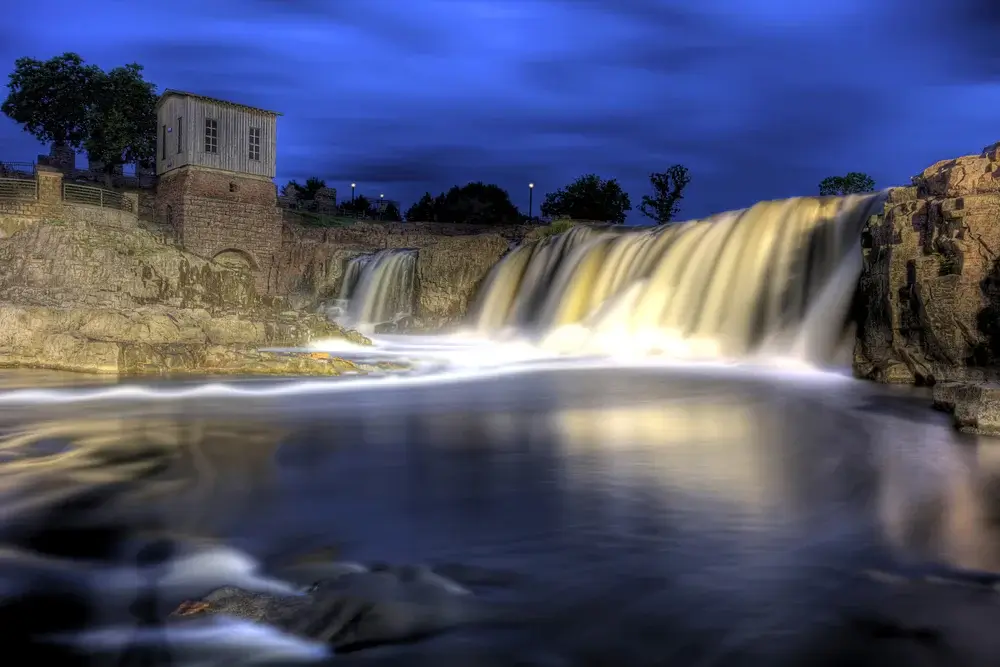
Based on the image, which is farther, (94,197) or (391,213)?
(391,213)

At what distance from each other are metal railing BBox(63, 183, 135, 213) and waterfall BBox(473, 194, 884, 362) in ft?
47.8

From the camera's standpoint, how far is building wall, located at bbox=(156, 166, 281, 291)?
84.0ft

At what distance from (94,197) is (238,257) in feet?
16.3

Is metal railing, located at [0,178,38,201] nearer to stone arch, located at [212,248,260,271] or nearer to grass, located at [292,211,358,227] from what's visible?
stone arch, located at [212,248,260,271]

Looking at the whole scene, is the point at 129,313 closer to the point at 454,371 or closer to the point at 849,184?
the point at 454,371

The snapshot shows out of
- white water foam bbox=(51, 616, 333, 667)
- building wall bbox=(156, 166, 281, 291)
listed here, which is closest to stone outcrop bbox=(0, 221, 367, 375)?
white water foam bbox=(51, 616, 333, 667)

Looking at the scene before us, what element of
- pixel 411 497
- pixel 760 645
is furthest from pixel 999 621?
pixel 411 497

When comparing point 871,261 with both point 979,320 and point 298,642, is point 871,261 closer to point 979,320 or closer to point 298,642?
point 979,320

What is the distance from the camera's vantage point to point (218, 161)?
26047 mm

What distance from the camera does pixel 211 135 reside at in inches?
1020

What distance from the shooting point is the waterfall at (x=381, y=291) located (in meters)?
20.9

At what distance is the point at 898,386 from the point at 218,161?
931 inches

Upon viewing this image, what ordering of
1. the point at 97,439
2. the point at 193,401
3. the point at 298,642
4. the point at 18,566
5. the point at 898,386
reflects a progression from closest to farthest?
1. the point at 298,642
2. the point at 18,566
3. the point at 97,439
4. the point at 193,401
5. the point at 898,386

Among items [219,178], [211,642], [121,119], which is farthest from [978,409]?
[121,119]
